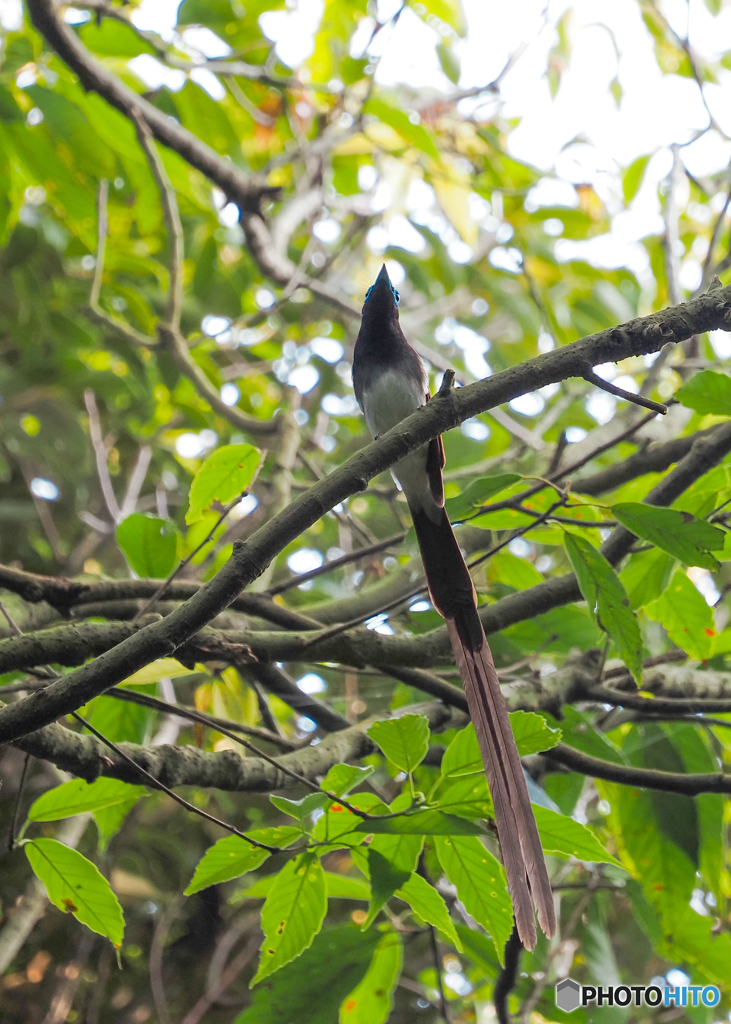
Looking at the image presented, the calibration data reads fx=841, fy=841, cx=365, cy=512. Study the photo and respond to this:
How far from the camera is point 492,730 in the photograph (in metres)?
1.41

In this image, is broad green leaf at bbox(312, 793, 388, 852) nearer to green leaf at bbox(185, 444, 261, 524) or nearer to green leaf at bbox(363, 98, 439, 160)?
green leaf at bbox(185, 444, 261, 524)

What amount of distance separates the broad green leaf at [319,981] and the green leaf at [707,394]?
44.3 inches

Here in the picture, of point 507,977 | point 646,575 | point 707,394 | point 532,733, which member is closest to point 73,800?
point 532,733

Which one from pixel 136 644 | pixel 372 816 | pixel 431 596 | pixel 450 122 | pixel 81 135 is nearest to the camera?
pixel 136 644

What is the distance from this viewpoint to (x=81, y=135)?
2.22 m

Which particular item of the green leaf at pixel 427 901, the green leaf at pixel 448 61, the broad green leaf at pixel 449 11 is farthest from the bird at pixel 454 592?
the green leaf at pixel 448 61

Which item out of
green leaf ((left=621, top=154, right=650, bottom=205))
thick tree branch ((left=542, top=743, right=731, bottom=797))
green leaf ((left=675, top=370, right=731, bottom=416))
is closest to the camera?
green leaf ((left=675, top=370, right=731, bottom=416))

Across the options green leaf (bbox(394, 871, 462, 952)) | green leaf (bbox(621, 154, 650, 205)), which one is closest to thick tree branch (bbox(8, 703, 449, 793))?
green leaf (bbox(394, 871, 462, 952))

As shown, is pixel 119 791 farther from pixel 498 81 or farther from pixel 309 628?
pixel 498 81

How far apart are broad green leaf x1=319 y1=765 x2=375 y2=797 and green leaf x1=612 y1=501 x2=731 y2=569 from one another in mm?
573

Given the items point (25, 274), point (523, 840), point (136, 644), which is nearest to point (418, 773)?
point (523, 840)

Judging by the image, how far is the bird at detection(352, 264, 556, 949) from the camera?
127 centimetres

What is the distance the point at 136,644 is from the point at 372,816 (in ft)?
1.44

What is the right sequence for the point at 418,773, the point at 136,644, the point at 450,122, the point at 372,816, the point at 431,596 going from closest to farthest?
1. the point at 136,644
2. the point at 372,816
3. the point at 431,596
4. the point at 418,773
5. the point at 450,122
